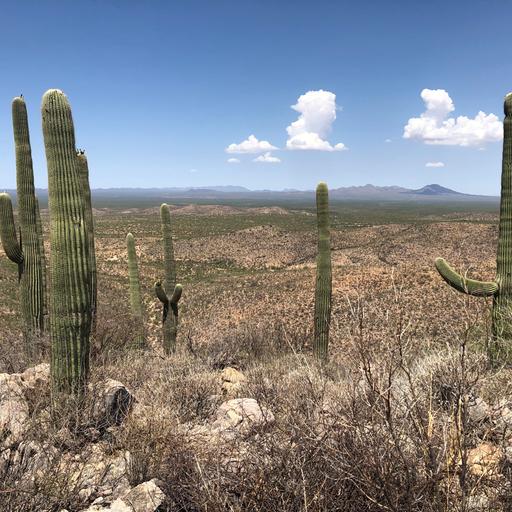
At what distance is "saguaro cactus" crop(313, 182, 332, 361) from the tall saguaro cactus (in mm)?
5765

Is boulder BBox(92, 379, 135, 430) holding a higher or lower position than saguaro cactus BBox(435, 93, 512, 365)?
lower

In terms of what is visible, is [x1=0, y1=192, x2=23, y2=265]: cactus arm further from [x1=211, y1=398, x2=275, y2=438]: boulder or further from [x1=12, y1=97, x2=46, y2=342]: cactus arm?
[x1=211, y1=398, x2=275, y2=438]: boulder

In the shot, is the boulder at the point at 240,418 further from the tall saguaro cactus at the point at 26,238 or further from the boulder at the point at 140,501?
the tall saguaro cactus at the point at 26,238

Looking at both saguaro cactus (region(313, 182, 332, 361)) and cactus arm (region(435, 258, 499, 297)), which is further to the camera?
saguaro cactus (region(313, 182, 332, 361))

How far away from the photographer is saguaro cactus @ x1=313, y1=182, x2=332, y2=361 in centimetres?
951

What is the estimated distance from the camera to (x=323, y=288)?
9.64 m

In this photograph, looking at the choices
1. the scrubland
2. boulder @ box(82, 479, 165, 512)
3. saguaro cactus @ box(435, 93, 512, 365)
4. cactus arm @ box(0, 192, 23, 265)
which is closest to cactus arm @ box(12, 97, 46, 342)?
cactus arm @ box(0, 192, 23, 265)

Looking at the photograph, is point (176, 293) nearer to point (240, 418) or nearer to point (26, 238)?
point (26, 238)

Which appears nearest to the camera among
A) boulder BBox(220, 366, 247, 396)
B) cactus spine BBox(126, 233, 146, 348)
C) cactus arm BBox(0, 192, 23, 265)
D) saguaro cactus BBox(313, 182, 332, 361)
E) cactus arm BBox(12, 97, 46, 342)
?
boulder BBox(220, 366, 247, 396)

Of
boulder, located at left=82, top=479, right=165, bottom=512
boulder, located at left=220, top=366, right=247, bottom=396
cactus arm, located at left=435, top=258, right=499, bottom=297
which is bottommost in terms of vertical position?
boulder, located at left=220, top=366, right=247, bottom=396

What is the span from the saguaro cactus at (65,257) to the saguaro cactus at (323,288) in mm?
5565

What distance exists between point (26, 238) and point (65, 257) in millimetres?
3931

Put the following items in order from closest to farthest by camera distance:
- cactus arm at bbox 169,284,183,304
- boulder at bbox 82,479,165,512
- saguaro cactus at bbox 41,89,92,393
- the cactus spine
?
boulder at bbox 82,479,165,512 → saguaro cactus at bbox 41,89,92,393 → cactus arm at bbox 169,284,183,304 → the cactus spine

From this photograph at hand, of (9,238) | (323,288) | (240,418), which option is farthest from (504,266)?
(9,238)
